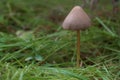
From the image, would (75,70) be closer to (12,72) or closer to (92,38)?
(12,72)

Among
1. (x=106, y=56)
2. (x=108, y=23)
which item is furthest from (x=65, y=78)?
(x=108, y=23)

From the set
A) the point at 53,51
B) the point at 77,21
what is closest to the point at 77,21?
the point at 77,21

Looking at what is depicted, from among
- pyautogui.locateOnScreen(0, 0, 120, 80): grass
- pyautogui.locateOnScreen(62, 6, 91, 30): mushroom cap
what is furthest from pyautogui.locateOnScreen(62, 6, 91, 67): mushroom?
pyautogui.locateOnScreen(0, 0, 120, 80): grass

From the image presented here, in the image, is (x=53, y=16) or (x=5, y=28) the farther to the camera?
(x=53, y=16)

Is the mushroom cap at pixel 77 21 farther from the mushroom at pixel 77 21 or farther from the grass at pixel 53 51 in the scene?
the grass at pixel 53 51

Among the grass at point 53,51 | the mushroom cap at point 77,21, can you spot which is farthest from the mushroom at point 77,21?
the grass at point 53,51

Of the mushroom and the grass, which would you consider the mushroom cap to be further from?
the grass

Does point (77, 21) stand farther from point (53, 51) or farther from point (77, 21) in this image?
point (53, 51)

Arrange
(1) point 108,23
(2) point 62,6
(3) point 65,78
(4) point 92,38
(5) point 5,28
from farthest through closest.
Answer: (2) point 62,6 → (5) point 5,28 → (1) point 108,23 → (4) point 92,38 → (3) point 65,78
